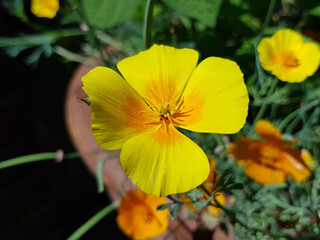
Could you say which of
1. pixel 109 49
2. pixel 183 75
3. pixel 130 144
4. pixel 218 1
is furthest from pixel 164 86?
pixel 109 49

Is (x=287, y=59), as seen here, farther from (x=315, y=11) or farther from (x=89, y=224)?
(x=89, y=224)

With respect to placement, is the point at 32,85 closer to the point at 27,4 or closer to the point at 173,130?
the point at 27,4

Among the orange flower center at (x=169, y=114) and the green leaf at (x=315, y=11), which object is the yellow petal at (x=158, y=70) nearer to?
the orange flower center at (x=169, y=114)

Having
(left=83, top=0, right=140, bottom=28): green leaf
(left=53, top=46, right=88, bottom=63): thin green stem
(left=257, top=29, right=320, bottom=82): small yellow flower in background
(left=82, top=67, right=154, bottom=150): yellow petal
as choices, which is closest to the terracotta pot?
(left=53, top=46, right=88, bottom=63): thin green stem

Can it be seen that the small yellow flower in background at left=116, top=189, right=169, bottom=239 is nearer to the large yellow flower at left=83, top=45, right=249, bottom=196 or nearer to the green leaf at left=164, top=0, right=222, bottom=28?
the large yellow flower at left=83, top=45, right=249, bottom=196

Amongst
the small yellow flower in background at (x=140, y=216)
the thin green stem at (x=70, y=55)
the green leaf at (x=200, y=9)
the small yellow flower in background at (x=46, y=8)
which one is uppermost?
the small yellow flower in background at (x=46, y=8)

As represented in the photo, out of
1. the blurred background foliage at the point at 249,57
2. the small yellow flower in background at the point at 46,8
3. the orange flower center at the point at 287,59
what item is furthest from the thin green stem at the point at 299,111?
the small yellow flower in background at the point at 46,8

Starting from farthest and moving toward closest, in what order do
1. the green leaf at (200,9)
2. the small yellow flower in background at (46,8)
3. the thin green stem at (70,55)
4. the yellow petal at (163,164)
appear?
Answer: the thin green stem at (70,55), the small yellow flower in background at (46,8), the green leaf at (200,9), the yellow petal at (163,164)
